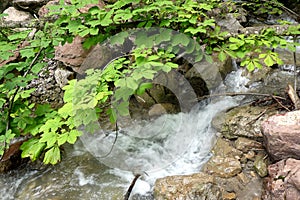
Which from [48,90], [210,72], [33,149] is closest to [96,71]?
[33,149]

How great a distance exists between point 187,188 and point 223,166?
673mm

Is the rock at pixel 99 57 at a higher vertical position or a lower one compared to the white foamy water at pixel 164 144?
higher

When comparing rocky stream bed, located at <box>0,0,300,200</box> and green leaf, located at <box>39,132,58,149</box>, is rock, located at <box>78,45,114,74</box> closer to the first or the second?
rocky stream bed, located at <box>0,0,300,200</box>

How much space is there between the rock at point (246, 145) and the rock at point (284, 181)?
0.50m

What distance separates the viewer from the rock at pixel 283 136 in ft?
9.05

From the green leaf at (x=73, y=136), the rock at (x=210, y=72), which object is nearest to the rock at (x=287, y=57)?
the rock at (x=210, y=72)

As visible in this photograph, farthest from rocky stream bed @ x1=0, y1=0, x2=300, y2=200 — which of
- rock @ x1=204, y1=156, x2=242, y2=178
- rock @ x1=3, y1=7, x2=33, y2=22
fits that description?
rock @ x1=3, y1=7, x2=33, y2=22

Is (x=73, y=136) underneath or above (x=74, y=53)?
above

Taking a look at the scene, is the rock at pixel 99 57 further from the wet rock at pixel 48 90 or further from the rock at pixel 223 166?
the rock at pixel 223 166

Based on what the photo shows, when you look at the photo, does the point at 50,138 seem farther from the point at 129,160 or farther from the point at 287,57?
the point at 287,57

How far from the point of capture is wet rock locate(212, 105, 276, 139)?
139 inches

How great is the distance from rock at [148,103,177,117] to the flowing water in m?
0.10

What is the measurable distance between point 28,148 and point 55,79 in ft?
11.7

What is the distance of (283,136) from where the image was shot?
2814 millimetres
